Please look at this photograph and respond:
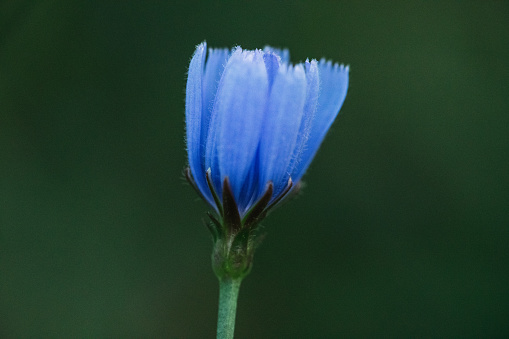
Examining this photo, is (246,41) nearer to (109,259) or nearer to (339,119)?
(339,119)

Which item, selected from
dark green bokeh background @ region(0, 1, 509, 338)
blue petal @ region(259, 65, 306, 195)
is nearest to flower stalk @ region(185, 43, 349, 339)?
blue petal @ region(259, 65, 306, 195)

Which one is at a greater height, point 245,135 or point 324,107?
point 324,107

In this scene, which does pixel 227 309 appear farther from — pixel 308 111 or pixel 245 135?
pixel 308 111

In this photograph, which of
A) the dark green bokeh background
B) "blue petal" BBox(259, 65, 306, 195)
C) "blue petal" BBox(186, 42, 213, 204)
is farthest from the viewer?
the dark green bokeh background

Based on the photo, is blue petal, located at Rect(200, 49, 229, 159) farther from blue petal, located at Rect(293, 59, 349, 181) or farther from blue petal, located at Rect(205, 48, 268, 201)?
blue petal, located at Rect(293, 59, 349, 181)

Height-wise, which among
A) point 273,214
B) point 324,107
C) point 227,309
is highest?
point 324,107

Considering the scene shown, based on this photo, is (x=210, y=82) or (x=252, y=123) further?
(x=210, y=82)

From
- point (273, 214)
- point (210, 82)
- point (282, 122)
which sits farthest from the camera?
point (273, 214)

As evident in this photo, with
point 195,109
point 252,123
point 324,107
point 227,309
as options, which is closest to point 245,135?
point 252,123

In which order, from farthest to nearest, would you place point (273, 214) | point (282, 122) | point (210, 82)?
point (273, 214), point (210, 82), point (282, 122)
